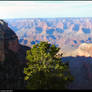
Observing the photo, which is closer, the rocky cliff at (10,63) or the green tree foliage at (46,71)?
the green tree foliage at (46,71)

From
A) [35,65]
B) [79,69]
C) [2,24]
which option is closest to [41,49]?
[35,65]

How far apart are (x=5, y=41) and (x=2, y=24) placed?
9.33 meters

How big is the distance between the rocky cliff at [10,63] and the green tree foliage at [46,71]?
24.4ft

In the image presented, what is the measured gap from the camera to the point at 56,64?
23.7 metres

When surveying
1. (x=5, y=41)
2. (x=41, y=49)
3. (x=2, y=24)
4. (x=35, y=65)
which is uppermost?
(x=2, y=24)

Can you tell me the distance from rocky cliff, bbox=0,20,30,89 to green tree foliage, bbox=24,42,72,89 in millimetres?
7449

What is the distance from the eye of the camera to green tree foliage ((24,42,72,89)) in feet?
60.4

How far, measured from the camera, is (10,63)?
35.7 metres

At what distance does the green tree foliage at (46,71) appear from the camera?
1842cm

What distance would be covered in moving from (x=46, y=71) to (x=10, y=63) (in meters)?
15.3

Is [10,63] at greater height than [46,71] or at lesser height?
greater

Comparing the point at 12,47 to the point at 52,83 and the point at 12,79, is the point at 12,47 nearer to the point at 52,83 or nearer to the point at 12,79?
the point at 12,79

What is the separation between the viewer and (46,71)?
23.3 metres

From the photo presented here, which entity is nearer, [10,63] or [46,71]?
[46,71]
